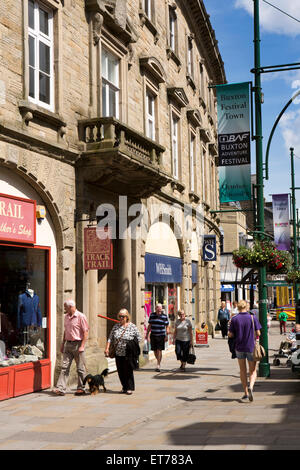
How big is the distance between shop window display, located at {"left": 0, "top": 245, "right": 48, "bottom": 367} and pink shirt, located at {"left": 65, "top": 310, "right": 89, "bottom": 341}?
24.8 inches

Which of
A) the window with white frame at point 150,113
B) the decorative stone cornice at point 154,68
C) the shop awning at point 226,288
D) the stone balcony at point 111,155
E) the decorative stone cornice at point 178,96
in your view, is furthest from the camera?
the shop awning at point 226,288

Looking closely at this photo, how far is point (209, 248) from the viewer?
1027 inches

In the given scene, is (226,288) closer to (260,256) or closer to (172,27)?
(172,27)

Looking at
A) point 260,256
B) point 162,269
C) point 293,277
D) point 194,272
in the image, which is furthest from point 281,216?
point 260,256

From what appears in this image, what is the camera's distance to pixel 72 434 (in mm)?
8055

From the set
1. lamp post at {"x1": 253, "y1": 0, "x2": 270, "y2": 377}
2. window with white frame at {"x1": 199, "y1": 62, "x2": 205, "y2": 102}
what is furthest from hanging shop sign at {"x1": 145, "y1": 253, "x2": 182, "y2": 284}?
window with white frame at {"x1": 199, "y1": 62, "x2": 205, "y2": 102}

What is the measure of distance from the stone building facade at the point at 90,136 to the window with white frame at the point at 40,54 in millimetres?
23

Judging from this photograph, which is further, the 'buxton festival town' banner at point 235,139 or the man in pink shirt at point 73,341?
the 'buxton festival town' banner at point 235,139

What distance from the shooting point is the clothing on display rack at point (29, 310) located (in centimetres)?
1155

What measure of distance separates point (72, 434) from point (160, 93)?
13.6 m

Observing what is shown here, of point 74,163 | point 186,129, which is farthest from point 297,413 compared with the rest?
point 186,129

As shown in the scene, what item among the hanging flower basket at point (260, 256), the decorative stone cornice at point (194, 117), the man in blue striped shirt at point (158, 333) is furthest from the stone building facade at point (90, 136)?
the hanging flower basket at point (260, 256)

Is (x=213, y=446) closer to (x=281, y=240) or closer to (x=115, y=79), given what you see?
(x=115, y=79)

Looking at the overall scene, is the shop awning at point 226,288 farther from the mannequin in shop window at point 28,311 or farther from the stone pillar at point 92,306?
the mannequin in shop window at point 28,311
